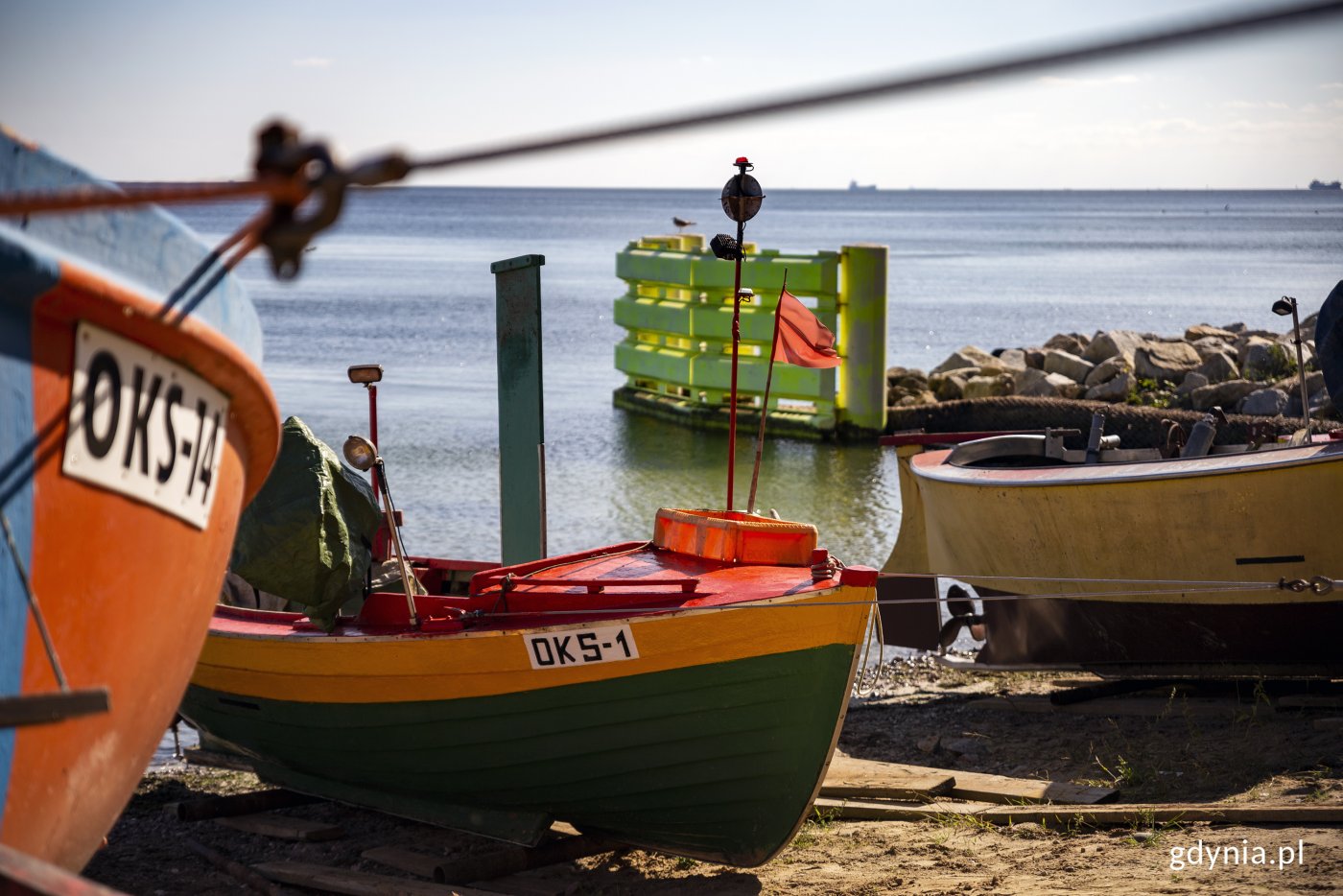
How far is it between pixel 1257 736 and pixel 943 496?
8.60 ft

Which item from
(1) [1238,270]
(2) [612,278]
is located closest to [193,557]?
(2) [612,278]

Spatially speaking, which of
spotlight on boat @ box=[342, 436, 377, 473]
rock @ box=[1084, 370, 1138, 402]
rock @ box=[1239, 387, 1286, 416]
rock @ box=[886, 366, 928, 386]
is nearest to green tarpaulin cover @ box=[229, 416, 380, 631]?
spotlight on boat @ box=[342, 436, 377, 473]

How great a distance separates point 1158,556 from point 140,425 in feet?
21.7

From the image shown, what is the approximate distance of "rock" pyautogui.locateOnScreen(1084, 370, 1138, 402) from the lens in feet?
71.6

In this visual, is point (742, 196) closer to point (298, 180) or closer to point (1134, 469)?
point (1134, 469)

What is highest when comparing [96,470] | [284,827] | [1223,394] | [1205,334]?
[96,470]

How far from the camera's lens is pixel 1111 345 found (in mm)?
24156

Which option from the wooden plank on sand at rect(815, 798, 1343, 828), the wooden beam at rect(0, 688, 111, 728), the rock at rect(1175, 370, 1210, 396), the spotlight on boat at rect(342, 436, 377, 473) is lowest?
the wooden plank on sand at rect(815, 798, 1343, 828)

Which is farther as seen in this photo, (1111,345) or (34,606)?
(1111,345)

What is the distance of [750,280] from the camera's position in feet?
70.3

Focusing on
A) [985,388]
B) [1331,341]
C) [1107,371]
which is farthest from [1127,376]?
[1331,341]

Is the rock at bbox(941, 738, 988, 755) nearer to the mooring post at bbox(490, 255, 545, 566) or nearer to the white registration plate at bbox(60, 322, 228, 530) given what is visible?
the mooring post at bbox(490, 255, 545, 566)

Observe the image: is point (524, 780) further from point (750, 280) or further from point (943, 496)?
point (750, 280)

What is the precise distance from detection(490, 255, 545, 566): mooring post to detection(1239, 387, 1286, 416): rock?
12924mm
